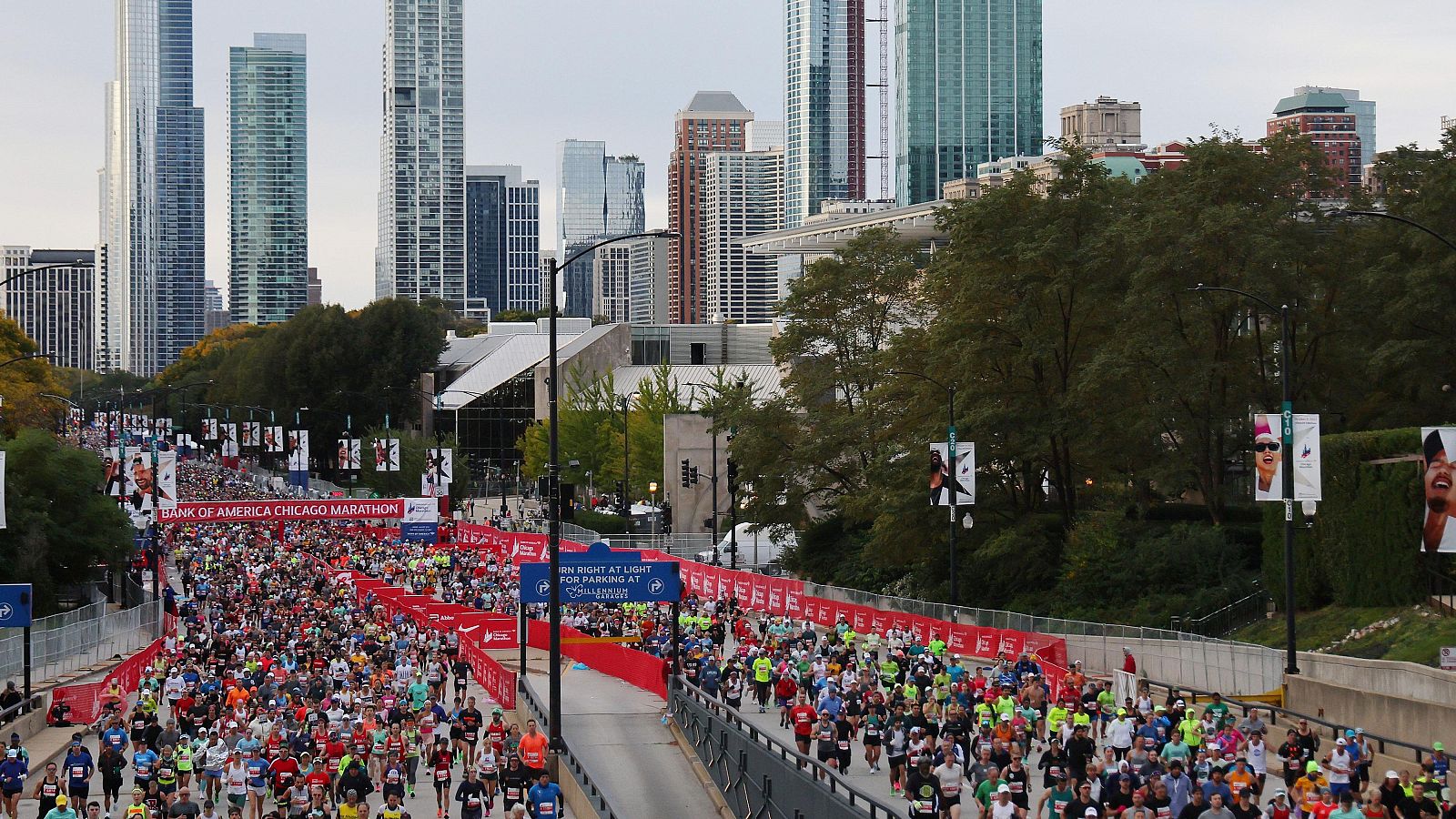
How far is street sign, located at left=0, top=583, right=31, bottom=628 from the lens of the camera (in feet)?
106

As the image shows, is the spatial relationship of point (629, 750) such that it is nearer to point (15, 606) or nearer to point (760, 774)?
point (760, 774)

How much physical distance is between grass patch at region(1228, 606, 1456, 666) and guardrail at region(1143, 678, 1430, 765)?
292 cm

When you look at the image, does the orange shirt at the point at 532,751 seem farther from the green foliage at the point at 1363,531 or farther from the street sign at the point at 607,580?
the green foliage at the point at 1363,531

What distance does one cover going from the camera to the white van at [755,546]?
2625 inches

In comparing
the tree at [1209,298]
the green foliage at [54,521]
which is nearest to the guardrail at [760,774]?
the tree at [1209,298]

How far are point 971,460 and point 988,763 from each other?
801 inches

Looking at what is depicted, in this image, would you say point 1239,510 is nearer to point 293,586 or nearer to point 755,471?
point 755,471

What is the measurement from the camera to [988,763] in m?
23.0

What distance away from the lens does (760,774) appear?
23.4 metres

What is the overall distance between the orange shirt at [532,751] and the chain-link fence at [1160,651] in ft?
45.8

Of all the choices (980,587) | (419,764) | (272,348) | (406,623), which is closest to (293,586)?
(406,623)

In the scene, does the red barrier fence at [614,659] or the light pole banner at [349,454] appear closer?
the red barrier fence at [614,659]

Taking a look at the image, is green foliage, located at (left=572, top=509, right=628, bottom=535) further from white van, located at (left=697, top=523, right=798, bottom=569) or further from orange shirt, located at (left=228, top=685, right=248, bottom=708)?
orange shirt, located at (left=228, top=685, right=248, bottom=708)

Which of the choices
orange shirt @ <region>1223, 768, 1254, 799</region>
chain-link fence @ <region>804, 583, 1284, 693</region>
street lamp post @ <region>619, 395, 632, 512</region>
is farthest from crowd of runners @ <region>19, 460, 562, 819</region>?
street lamp post @ <region>619, 395, 632, 512</region>
